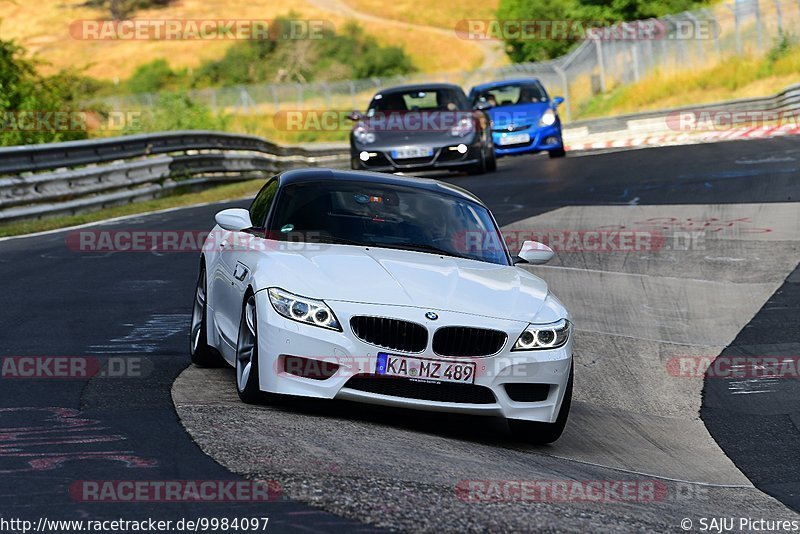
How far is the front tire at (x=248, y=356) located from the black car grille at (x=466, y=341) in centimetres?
96

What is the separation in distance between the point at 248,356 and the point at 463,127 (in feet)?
52.2

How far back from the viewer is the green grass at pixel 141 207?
1872 centimetres

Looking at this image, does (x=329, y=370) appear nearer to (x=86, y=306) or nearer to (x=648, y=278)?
(x=86, y=306)

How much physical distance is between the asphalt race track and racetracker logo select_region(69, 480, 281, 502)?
0.21ft

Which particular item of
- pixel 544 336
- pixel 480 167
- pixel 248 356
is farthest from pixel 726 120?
pixel 248 356

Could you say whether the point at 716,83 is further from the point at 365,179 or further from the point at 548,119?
the point at 365,179

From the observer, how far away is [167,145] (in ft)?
82.9

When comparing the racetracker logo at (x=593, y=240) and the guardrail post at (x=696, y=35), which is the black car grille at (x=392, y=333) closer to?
the racetracker logo at (x=593, y=240)

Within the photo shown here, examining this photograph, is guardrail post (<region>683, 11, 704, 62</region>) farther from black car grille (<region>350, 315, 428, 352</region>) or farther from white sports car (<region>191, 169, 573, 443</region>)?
black car grille (<region>350, 315, 428, 352</region>)

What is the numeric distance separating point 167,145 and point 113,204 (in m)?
3.14

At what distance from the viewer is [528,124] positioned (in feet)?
95.1

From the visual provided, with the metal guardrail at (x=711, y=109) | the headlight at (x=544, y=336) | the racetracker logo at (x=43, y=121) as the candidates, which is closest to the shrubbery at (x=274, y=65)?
the metal guardrail at (x=711, y=109)

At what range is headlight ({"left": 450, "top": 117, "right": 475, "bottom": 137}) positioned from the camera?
23.0 metres

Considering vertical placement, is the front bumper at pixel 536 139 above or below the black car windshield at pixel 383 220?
below
